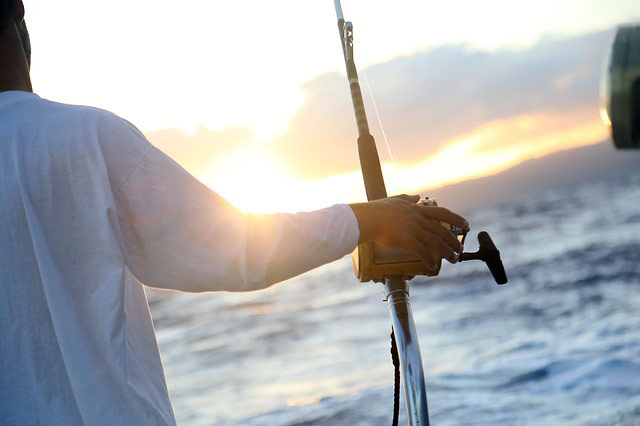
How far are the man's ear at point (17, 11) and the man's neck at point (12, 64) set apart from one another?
15 mm

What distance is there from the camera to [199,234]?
3.70ft

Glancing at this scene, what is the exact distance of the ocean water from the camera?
A: 5.32m

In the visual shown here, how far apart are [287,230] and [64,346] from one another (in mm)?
349

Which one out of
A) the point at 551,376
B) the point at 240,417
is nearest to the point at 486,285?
the point at 551,376

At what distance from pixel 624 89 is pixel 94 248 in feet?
2.63

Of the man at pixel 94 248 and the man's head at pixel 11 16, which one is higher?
the man's head at pixel 11 16

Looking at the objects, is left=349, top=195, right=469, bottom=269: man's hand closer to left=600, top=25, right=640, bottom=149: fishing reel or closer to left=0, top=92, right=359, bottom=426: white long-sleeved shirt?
left=0, top=92, right=359, bottom=426: white long-sleeved shirt

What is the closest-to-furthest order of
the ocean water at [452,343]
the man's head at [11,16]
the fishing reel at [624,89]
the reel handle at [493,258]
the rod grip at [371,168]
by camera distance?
1. the fishing reel at [624,89]
2. the man's head at [11,16]
3. the reel handle at [493,258]
4. the rod grip at [371,168]
5. the ocean water at [452,343]

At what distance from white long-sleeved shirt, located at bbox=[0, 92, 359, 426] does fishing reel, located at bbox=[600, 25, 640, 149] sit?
2.15ft

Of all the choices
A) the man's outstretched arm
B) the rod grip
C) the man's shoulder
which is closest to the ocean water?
the rod grip

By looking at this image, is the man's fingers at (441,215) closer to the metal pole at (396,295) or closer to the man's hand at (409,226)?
the man's hand at (409,226)

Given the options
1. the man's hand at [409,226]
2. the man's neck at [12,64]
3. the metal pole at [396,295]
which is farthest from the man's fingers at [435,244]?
the man's neck at [12,64]

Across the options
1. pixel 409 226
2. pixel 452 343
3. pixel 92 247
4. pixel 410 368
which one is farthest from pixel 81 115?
pixel 452 343

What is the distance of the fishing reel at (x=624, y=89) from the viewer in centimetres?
51
